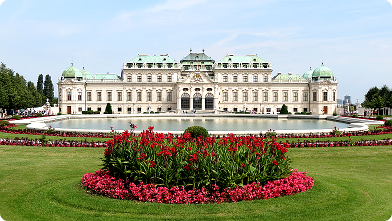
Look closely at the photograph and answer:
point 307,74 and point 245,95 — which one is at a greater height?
point 307,74

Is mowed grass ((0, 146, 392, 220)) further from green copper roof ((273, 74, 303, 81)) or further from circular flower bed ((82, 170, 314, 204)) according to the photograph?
green copper roof ((273, 74, 303, 81))

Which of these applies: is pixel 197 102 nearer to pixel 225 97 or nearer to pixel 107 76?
pixel 225 97

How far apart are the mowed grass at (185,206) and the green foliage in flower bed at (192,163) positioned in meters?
0.81

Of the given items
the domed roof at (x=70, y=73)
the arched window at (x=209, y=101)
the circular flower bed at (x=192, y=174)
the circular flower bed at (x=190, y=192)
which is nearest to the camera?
the circular flower bed at (x=190, y=192)

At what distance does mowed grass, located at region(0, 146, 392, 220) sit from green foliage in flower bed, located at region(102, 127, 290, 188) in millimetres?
811

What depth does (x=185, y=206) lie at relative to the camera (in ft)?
25.9

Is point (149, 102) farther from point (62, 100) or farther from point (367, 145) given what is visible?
point (367, 145)

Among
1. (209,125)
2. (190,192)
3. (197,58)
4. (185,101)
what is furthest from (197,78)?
(190,192)

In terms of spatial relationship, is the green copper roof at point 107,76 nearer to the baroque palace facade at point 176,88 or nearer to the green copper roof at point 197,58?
the baroque palace facade at point 176,88

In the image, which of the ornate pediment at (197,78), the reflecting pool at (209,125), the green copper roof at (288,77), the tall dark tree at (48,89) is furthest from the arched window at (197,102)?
the tall dark tree at (48,89)

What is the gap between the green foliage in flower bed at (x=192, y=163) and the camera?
8.60m

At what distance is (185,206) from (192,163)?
1.16 metres

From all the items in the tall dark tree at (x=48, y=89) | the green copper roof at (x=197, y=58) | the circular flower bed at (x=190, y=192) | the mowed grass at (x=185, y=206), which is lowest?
the mowed grass at (x=185, y=206)

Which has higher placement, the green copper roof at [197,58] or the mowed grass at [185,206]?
the green copper roof at [197,58]
